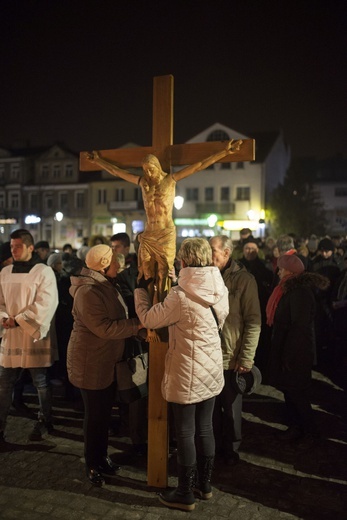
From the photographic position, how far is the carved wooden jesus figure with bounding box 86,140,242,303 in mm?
3996

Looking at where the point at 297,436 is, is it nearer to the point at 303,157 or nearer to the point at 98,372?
the point at 98,372

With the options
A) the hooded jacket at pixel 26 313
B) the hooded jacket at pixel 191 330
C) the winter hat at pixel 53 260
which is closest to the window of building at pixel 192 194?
the winter hat at pixel 53 260

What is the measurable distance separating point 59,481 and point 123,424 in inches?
55.2

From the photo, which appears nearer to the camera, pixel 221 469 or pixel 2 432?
pixel 221 469

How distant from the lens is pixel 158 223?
4059 mm

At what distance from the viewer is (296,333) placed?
5.04 m

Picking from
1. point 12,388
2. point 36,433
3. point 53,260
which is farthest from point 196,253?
point 53,260

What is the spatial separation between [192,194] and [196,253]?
127 feet

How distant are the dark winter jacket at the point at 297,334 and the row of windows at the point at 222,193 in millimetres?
35194

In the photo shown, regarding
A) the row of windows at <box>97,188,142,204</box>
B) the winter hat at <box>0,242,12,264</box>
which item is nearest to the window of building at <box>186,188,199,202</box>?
the row of windows at <box>97,188,142,204</box>

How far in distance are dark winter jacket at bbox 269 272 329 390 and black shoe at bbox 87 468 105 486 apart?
210cm

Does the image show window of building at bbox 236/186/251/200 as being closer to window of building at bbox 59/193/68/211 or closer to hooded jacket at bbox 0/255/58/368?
window of building at bbox 59/193/68/211

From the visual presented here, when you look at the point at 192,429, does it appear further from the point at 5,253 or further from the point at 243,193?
the point at 243,193

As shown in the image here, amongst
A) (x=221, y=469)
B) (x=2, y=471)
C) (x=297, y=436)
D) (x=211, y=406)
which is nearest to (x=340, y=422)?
(x=297, y=436)
